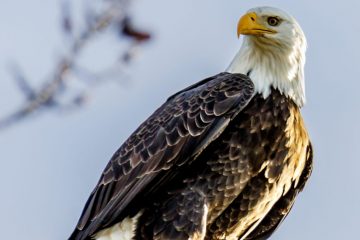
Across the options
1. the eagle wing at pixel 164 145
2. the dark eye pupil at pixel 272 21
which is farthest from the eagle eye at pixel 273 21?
the eagle wing at pixel 164 145

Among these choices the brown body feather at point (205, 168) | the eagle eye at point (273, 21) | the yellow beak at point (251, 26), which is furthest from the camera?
the eagle eye at point (273, 21)

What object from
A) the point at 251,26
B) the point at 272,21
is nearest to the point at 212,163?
the point at 251,26

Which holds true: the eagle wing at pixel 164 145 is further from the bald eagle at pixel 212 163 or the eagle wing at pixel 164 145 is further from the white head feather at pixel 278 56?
the white head feather at pixel 278 56

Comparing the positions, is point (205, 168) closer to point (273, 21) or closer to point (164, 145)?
point (164, 145)

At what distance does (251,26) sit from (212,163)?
3.49 feet

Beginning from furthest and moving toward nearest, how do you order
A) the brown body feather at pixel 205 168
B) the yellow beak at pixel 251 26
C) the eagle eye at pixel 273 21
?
the eagle eye at pixel 273 21 → the yellow beak at pixel 251 26 → the brown body feather at pixel 205 168

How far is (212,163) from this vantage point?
5551 millimetres

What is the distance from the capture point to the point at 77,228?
5.68 meters

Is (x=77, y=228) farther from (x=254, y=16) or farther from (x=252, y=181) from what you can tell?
(x=254, y=16)

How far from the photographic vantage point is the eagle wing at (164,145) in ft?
18.0

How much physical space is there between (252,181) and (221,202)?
0.26 meters

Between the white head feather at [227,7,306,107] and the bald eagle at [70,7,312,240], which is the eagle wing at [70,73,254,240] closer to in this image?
the bald eagle at [70,7,312,240]

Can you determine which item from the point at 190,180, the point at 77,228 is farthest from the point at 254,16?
the point at 77,228

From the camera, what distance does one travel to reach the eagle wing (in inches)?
216
